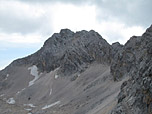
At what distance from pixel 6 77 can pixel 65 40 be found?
41.9m

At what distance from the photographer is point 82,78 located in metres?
85.8

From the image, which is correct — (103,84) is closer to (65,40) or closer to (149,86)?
(149,86)

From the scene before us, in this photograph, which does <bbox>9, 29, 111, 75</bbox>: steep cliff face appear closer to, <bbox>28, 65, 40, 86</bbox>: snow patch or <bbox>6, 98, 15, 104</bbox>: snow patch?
<bbox>28, 65, 40, 86</bbox>: snow patch

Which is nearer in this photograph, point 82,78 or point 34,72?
point 82,78

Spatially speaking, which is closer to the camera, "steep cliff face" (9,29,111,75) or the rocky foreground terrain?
the rocky foreground terrain

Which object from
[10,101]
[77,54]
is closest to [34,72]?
[10,101]

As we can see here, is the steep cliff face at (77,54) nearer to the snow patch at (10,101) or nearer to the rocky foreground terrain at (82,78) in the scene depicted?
the rocky foreground terrain at (82,78)

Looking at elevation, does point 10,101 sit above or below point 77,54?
below

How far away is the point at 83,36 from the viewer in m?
113

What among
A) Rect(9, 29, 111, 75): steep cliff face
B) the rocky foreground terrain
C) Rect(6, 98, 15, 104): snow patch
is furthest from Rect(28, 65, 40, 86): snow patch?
Rect(6, 98, 15, 104): snow patch

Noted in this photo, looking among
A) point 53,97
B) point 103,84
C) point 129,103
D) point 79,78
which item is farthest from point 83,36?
point 129,103

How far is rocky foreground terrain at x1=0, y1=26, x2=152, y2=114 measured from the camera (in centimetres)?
2439

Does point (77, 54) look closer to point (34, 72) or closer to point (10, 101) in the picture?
point (10, 101)

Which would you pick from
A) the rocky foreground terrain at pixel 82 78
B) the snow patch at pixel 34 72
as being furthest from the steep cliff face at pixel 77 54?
the snow patch at pixel 34 72
